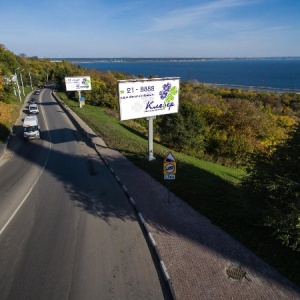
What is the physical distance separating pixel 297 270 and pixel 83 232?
25.2 ft

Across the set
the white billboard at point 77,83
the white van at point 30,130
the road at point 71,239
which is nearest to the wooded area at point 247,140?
the white van at point 30,130

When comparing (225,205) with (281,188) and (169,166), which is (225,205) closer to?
(169,166)

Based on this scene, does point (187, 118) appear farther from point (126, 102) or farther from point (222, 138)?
point (126, 102)

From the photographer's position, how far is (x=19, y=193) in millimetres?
14695

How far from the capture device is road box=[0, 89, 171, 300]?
8023 millimetres

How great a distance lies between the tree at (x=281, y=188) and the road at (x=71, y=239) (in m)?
4.22

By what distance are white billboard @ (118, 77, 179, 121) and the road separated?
4.39 meters

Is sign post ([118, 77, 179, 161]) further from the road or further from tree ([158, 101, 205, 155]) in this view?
tree ([158, 101, 205, 155])

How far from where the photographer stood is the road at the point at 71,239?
26.3ft

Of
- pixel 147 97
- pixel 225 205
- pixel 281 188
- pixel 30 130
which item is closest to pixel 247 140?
pixel 147 97

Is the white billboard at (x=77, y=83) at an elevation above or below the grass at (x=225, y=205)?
above

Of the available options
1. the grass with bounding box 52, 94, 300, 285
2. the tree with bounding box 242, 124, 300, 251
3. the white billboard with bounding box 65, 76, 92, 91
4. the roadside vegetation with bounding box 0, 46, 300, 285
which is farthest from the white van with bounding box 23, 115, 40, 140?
the tree with bounding box 242, 124, 300, 251

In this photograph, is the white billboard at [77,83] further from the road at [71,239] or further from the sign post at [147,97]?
the sign post at [147,97]

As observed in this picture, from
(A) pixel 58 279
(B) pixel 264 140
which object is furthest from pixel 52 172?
(B) pixel 264 140
